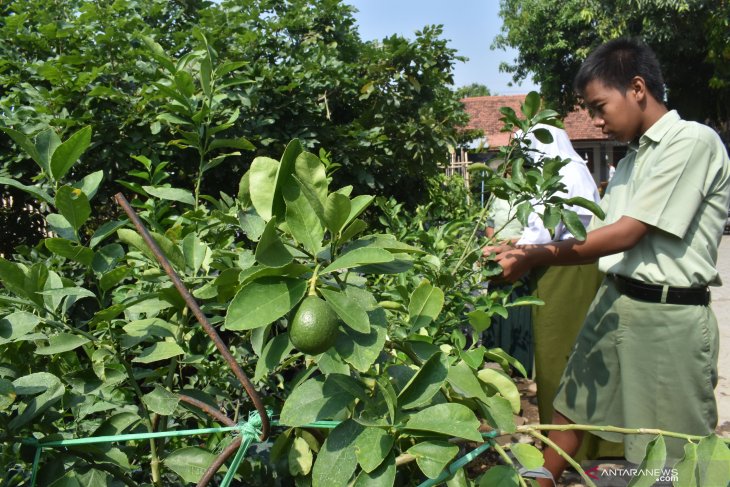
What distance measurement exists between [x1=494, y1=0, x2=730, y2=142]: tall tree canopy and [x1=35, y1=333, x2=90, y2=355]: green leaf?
1532cm

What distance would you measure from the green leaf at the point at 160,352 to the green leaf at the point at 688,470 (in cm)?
65

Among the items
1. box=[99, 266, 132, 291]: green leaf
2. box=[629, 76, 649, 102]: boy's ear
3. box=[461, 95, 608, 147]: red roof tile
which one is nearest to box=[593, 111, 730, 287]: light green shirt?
box=[629, 76, 649, 102]: boy's ear

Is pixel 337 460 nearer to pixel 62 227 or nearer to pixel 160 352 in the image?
pixel 160 352

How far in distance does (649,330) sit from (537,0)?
17744 millimetres

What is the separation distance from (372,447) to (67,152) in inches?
22.6

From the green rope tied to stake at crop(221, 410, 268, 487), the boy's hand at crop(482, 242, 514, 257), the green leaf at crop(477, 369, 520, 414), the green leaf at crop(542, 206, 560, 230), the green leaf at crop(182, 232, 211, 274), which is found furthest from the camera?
the boy's hand at crop(482, 242, 514, 257)

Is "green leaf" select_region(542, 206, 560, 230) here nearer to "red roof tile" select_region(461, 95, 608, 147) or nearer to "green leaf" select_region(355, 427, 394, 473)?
"green leaf" select_region(355, 427, 394, 473)

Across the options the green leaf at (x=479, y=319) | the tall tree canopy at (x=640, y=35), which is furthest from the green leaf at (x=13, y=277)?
the tall tree canopy at (x=640, y=35)

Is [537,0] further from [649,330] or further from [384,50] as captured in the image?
[649,330]

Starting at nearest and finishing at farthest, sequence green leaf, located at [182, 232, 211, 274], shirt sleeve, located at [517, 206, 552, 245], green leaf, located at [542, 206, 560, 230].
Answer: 1. green leaf, located at [182, 232, 211, 274]
2. green leaf, located at [542, 206, 560, 230]
3. shirt sleeve, located at [517, 206, 552, 245]

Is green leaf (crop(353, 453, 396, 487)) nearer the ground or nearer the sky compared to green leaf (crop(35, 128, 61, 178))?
nearer the ground

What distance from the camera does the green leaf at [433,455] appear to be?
71cm

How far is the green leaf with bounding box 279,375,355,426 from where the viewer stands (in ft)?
2.41

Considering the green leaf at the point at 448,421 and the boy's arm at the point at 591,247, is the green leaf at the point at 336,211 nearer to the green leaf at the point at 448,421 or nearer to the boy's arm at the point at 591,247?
the green leaf at the point at 448,421
